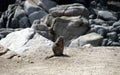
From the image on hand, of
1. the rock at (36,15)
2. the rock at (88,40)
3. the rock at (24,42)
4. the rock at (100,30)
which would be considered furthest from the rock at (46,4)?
the rock at (24,42)

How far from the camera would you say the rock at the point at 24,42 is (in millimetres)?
17719

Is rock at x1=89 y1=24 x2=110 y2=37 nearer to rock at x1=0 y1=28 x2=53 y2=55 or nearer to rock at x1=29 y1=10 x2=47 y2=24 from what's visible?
rock at x1=29 y1=10 x2=47 y2=24

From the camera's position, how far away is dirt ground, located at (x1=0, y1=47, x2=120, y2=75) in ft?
42.2

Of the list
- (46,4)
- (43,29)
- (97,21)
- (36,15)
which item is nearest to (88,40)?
(43,29)

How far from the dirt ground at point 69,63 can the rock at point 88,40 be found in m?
7.40

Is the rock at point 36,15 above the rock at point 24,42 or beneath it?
beneath

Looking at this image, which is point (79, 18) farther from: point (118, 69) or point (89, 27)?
point (118, 69)

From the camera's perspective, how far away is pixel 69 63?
573 inches

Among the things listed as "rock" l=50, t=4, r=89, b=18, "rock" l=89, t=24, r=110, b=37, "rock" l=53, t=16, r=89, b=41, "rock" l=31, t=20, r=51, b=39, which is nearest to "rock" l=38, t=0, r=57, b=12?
"rock" l=50, t=4, r=89, b=18

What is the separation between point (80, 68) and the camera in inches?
528

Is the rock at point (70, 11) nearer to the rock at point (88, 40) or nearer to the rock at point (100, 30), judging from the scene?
the rock at point (100, 30)

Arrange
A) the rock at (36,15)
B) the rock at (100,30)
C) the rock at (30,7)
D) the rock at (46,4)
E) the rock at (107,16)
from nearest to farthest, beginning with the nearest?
the rock at (100,30) < the rock at (107,16) < the rock at (36,15) < the rock at (30,7) < the rock at (46,4)

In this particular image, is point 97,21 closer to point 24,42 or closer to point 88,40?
point 88,40

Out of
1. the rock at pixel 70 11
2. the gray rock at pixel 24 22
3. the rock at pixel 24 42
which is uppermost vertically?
the rock at pixel 24 42
